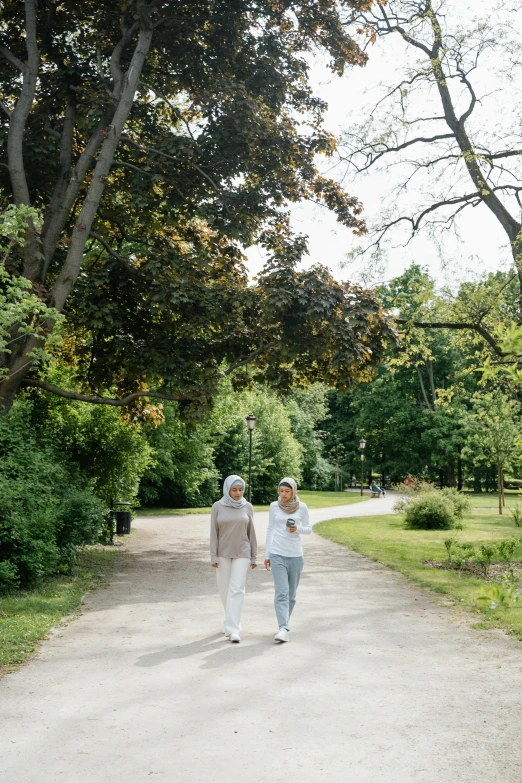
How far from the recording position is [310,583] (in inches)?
502

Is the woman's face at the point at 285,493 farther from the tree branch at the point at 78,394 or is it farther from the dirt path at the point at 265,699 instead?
the tree branch at the point at 78,394

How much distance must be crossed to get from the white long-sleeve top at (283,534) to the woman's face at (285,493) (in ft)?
0.34

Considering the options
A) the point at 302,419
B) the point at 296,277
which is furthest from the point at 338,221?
the point at 302,419

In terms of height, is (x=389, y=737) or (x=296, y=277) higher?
(x=296, y=277)

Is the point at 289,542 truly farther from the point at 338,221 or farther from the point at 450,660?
the point at 338,221

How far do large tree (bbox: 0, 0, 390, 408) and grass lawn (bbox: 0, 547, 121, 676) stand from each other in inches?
143

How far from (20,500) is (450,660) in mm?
6694

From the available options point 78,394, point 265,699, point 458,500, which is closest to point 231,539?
point 265,699

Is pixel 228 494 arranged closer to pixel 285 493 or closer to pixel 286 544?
pixel 285 493

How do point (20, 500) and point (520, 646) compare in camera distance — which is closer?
point (520, 646)

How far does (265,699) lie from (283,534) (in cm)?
262

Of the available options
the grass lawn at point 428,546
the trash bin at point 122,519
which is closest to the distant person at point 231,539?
the grass lawn at point 428,546

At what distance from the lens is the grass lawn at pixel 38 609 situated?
7598 millimetres

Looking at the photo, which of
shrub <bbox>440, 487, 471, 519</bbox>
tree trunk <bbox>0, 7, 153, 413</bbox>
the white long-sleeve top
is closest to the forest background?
tree trunk <bbox>0, 7, 153, 413</bbox>
